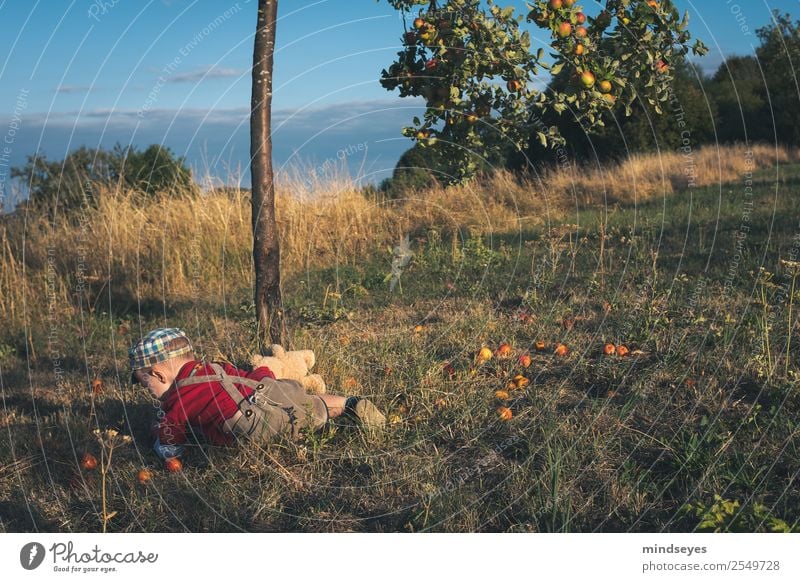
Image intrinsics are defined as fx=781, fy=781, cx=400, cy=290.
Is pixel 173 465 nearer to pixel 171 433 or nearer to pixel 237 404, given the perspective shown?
pixel 171 433

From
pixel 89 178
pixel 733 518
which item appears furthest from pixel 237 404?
pixel 89 178

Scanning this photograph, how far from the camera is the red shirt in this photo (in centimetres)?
353

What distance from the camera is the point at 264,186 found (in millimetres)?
4762

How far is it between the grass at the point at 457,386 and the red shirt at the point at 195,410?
0.43 ft

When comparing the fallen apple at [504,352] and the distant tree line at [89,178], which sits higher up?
the distant tree line at [89,178]

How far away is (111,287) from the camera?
7.81 meters

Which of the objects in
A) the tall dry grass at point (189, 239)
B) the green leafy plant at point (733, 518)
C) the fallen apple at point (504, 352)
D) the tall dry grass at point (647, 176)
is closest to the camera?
the green leafy plant at point (733, 518)

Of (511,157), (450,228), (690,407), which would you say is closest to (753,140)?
(511,157)

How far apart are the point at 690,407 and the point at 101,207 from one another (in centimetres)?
745

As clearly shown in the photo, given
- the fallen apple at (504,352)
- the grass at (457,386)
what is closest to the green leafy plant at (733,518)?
the grass at (457,386)

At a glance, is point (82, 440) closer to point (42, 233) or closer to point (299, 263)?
point (299, 263)

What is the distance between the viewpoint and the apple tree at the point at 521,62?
161 inches

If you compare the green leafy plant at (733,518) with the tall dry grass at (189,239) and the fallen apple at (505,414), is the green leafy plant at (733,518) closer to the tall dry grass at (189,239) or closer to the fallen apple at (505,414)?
the fallen apple at (505,414)

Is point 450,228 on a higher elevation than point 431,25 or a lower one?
lower
